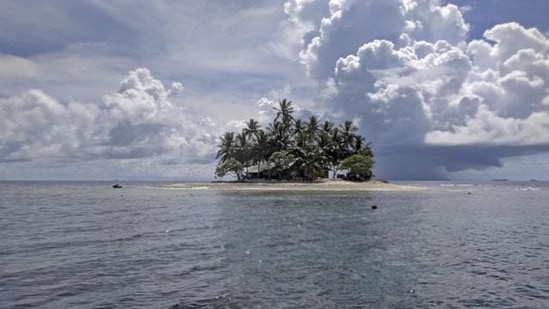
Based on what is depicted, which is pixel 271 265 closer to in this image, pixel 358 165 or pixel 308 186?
pixel 308 186

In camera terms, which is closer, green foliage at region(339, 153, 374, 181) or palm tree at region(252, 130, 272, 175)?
green foliage at region(339, 153, 374, 181)

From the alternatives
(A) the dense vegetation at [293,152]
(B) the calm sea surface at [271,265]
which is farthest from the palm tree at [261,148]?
(B) the calm sea surface at [271,265]

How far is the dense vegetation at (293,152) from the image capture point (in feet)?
417

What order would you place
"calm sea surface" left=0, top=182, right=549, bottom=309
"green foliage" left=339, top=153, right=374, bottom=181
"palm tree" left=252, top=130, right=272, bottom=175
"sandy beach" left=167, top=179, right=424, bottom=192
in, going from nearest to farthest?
"calm sea surface" left=0, top=182, right=549, bottom=309 < "sandy beach" left=167, top=179, right=424, bottom=192 < "green foliage" left=339, top=153, right=374, bottom=181 < "palm tree" left=252, top=130, right=272, bottom=175

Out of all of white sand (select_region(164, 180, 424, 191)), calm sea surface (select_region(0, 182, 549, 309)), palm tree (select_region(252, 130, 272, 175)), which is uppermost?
palm tree (select_region(252, 130, 272, 175))

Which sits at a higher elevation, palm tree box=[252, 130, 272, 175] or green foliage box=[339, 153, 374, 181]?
palm tree box=[252, 130, 272, 175]

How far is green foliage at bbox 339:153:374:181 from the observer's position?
128 metres

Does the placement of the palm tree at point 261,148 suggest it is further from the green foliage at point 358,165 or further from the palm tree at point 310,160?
the green foliage at point 358,165

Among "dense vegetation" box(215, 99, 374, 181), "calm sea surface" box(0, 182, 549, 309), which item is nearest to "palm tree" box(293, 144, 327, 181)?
"dense vegetation" box(215, 99, 374, 181)

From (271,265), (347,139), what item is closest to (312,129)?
(347,139)

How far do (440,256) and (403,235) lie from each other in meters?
8.88

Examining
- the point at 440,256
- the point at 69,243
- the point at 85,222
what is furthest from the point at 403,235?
the point at 85,222

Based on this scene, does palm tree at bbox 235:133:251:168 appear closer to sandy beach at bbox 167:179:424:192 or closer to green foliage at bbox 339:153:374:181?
sandy beach at bbox 167:179:424:192

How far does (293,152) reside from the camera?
12694cm
